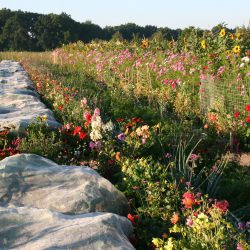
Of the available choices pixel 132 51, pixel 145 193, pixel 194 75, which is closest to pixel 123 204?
pixel 145 193

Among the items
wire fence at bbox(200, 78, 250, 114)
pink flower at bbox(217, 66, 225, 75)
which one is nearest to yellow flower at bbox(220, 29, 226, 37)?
pink flower at bbox(217, 66, 225, 75)

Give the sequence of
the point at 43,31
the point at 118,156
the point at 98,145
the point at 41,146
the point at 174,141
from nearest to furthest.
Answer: the point at 118,156 → the point at 98,145 → the point at 41,146 → the point at 174,141 → the point at 43,31

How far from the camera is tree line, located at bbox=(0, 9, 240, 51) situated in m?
50.4

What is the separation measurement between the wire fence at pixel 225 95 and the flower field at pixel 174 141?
2cm

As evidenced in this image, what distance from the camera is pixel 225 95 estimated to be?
682cm

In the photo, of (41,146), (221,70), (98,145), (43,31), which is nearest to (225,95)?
(221,70)

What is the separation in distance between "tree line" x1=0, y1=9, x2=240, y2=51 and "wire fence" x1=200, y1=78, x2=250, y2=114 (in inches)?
1543

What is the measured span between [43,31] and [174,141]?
5318 centimetres

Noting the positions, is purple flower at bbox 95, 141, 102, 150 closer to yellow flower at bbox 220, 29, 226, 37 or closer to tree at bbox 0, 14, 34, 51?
yellow flower at bbox 220, 29, 226, 37

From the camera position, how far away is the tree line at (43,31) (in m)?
50.4

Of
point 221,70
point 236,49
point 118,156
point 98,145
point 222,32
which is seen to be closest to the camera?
point 118,156

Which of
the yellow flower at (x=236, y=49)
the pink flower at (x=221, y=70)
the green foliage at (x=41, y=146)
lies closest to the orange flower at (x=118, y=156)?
the green foliage at (x=41, y=146)

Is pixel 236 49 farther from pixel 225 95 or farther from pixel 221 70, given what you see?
pixel 225 95

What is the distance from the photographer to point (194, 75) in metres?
8.70
